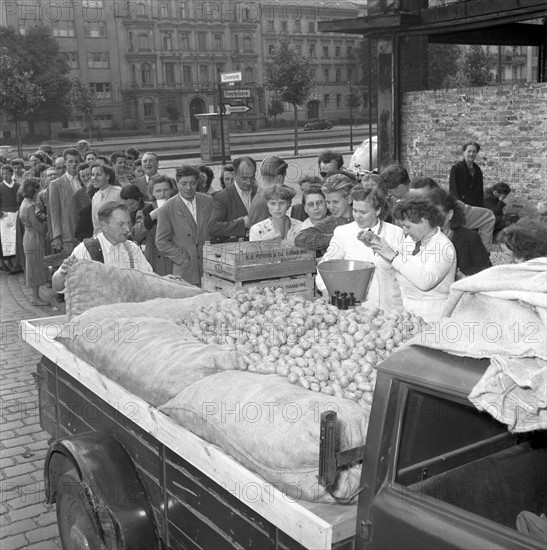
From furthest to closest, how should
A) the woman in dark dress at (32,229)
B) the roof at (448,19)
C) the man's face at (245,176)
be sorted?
the roof at (448,19) → the woman in dark dress at (32,229) → the man's face at (245,176)

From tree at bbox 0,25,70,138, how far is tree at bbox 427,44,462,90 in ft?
71.7

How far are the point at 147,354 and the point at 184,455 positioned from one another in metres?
0.80

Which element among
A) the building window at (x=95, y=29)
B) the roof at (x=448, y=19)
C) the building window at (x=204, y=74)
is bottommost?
the roof at (x=448, y=19)

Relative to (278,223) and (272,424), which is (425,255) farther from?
(278,223)

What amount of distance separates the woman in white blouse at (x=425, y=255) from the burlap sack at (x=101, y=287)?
5.38 ft

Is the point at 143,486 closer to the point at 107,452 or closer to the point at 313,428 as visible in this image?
the point at 107,452

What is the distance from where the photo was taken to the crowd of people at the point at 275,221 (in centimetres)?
488

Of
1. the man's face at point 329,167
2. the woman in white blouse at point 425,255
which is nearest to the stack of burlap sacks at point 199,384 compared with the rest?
the woman in white blouse at point 425,255

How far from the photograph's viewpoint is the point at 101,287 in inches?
203

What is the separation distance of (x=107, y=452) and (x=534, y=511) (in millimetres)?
2103

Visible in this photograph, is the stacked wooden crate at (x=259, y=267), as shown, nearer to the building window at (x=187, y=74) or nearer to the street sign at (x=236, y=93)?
the street sign at (x=236, y=93)

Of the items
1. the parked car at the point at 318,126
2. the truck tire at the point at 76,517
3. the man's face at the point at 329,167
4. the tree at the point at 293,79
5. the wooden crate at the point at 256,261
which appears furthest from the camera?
the parked car at the point at 318,126

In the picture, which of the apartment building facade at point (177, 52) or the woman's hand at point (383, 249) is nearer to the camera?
the woman's hand at point (383, 249)

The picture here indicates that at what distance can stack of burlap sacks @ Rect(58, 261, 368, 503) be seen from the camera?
281cm
